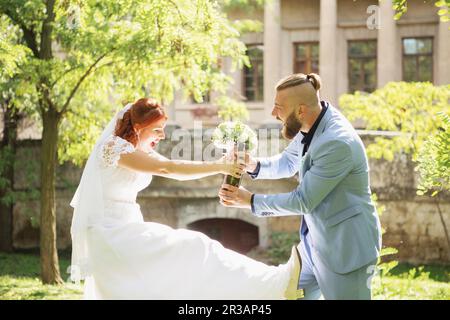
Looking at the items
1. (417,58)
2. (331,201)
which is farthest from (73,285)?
(417,58)

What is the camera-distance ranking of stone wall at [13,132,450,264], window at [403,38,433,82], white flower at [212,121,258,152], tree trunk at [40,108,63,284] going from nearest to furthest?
white flower at [212,121,258,152] → tree trunk at [40,108,63,284] → stone wall at [13,132,450,264] → window at [403,38,433,82]

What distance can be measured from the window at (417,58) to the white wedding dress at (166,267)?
67.1 feet

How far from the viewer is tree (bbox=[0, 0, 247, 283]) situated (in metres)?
9.23

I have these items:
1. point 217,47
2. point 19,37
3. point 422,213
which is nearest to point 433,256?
point 422,213

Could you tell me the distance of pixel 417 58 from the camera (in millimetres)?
24250

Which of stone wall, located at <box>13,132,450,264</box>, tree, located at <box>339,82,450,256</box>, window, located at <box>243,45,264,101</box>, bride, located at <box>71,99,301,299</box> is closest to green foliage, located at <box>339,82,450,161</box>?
tree, located at <box>339,82,450,256</box>

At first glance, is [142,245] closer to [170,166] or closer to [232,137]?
[170,166]

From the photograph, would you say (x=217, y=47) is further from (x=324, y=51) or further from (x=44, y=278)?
(x=324, y=51)

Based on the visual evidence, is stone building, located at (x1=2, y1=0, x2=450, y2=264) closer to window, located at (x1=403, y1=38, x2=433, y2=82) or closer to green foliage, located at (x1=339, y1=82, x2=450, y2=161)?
window, located at (x1=403, y1=38, x2=433, y2=82)

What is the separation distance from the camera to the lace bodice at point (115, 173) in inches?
197

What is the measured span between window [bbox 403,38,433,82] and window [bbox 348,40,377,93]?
1.04 metres

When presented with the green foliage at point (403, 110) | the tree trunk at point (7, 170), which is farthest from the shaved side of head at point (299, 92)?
the tree trunk at point (7, 170)

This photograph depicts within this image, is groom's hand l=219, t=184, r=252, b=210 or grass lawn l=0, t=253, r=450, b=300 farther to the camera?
grass lawn l=0, t=253, r=450, b=300

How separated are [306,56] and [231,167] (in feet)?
68.8
